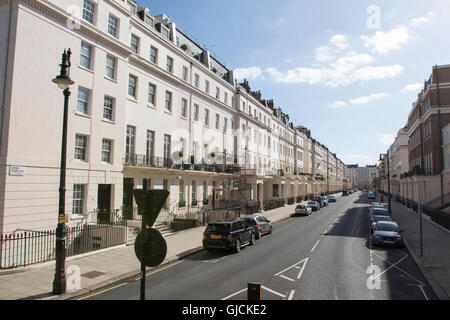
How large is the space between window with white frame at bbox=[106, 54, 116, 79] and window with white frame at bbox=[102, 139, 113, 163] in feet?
14.3

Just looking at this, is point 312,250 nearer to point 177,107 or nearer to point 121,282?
point 121,282

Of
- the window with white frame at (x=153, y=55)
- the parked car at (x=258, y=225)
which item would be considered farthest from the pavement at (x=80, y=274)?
the window with white frame at (x=153, y=55)

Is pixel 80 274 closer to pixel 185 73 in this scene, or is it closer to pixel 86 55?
pixel 86 55

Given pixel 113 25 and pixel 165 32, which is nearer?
pixel 113 25

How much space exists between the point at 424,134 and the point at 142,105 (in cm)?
4104

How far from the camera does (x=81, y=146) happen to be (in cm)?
1786

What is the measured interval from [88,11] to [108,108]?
590cm

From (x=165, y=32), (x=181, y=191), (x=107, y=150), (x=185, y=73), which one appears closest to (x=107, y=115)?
(x=107, y=150)

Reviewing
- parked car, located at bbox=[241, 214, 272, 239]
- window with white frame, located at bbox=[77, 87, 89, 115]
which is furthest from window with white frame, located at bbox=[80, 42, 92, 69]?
parked car, located at bbox=[241, 214, 272, 239]

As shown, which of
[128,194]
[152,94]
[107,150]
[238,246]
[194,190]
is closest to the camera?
[238,246]

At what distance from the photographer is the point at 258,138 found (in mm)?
45781

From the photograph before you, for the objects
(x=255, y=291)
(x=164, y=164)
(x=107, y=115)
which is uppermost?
(x=107, y=115)

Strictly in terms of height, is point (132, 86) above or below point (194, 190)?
above

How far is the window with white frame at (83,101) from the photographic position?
58.2 feet
